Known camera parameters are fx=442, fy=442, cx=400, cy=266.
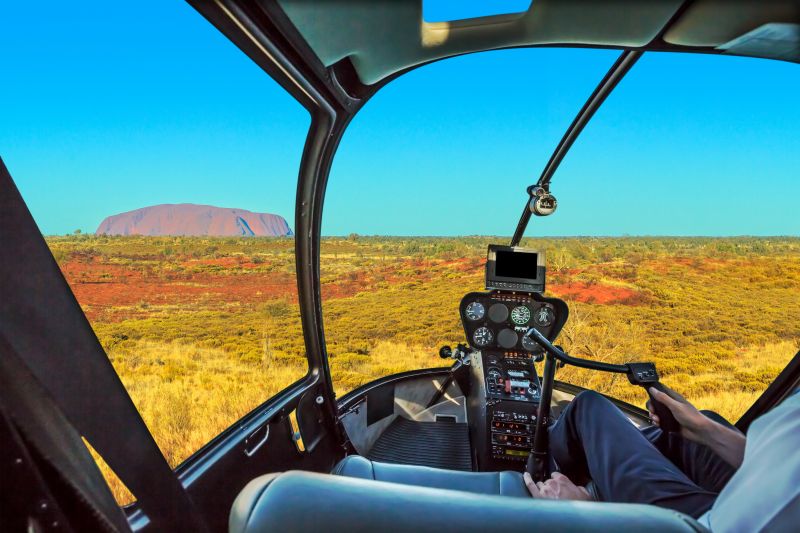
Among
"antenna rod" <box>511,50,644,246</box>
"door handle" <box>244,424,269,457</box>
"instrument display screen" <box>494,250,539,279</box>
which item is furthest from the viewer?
"instrument display screen" <box>494,250,539,279</box>

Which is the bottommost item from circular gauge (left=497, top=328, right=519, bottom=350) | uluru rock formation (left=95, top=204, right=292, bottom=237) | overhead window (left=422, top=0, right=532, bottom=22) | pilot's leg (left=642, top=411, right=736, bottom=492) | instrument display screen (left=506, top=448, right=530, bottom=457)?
instrument display screen (left=506, top=448, right=530, bottom=457)

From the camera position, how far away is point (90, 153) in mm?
1436

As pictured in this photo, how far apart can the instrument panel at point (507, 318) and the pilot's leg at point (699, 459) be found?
1.24 meters

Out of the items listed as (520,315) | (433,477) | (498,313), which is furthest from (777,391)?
(433,477)

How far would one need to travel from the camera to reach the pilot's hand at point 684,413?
1461 mm

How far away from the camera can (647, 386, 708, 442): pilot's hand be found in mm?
1461

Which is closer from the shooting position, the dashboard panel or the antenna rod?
the antenna rod

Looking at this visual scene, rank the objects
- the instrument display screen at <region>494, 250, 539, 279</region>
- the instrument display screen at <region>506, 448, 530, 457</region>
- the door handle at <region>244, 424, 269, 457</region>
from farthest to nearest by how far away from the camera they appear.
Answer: the instrument display screen at <region>494, 250, 539, 279</region>, the instrument display screen at <region>506, 448, 530, 457</region>, the door handle at <region>244, 424, 269, 457</region>

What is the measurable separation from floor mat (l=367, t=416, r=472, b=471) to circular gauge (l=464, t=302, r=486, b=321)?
0.82 meters

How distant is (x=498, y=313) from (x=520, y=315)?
6.3 inches

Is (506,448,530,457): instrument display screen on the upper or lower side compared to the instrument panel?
lower

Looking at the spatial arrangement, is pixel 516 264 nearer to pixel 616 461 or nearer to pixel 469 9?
pixel 616 461

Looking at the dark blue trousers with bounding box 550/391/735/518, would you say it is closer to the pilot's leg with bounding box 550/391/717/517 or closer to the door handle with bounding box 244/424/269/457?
the pilot's leg with bounding box 550/391/717/517

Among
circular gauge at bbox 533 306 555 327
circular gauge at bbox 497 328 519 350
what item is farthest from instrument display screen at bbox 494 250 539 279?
circular gauge at bbox 497 328 519 350
